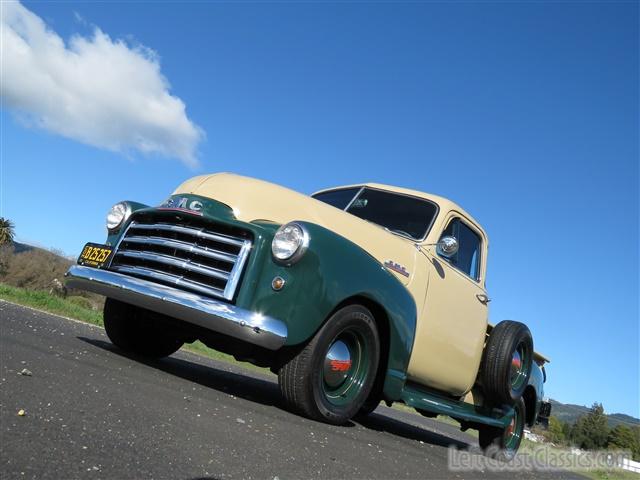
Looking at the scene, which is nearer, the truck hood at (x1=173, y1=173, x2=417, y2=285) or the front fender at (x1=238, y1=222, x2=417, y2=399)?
the front fender at (x1=238, y1=222, x2=417, y2=399)

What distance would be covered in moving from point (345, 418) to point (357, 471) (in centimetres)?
131

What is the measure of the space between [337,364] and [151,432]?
1.79 metres

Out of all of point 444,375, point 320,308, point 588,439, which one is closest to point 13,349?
point 320,308

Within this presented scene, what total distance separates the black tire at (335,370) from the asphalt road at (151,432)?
0.14 metres

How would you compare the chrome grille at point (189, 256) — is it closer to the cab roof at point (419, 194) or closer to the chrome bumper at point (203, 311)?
the chrome bumper at point (203, 311)

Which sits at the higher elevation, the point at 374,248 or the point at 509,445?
the point at 374,248

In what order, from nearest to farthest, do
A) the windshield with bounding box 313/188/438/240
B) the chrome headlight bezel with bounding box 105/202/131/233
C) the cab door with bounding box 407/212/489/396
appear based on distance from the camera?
the chrome headlight bezel with bounding box 105/202/131/233 → the cab door with bounding box 407/212/489/396 → the windshield with bounding box 313/188/438/240

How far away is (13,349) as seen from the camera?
3.79m

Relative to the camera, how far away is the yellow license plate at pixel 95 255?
14.7 feet

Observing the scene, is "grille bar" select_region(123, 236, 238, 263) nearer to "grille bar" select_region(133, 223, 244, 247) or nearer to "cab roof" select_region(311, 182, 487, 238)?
"grille bar" select_region(133, 223, 244, 247)

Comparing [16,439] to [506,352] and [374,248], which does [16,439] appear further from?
[506,352]

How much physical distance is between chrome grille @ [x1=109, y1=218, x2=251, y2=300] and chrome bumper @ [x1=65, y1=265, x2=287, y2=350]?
10cm

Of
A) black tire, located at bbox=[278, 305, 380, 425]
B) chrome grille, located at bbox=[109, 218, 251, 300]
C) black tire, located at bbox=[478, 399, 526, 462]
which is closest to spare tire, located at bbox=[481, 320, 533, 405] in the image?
black tire, located at bbox=[478, 399, 526, 462]

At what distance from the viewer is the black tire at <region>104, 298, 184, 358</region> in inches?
206
